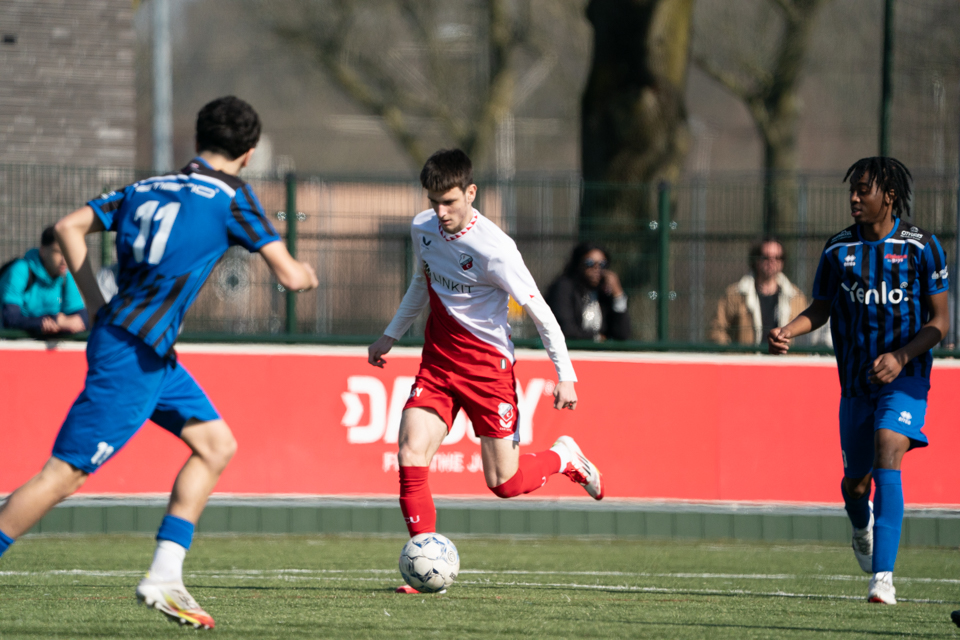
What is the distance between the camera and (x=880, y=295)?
6.79m

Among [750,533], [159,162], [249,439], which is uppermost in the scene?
[159,162]

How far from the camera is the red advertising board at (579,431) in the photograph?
10352 mm

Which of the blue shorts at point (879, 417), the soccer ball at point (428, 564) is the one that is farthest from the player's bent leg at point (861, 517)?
the soccer ball at point (428, 564)

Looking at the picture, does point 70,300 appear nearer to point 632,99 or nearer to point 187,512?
point 187,512

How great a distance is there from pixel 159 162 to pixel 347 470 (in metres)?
11.6

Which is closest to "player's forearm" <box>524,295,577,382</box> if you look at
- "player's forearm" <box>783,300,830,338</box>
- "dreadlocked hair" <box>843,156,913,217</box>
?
"player's forearm" <box>783,300,830,338</box>

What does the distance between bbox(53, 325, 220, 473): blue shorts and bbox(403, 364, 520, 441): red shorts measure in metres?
1.85

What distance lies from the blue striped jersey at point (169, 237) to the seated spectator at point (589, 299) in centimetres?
595

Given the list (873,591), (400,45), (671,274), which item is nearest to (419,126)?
(400,45)

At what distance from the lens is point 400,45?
113 feet

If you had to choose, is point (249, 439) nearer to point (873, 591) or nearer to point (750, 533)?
point (750, 533)

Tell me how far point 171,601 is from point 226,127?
6.12 ft

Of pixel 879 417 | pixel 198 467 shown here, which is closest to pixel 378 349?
pixel 198 467

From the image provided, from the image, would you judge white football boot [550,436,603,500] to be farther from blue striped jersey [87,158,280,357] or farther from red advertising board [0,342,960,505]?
blue striped jersey [87,158,280,357]
